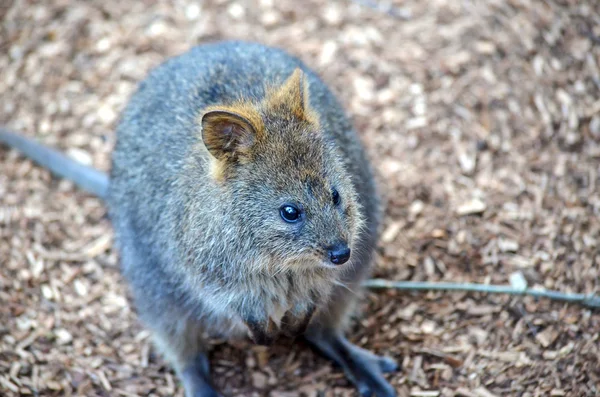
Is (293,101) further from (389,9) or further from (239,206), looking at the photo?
(389,9)

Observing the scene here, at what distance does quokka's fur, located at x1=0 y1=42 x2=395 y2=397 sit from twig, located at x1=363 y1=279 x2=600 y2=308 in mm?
525

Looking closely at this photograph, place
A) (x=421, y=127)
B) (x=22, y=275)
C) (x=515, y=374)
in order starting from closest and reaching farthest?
1. (x=515, y=374)
2. (x=22, y=275)
3. (x=421, y=127)

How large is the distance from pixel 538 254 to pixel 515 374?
1010 mm

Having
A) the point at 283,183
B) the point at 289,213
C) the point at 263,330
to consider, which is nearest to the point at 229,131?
the point at 283,183

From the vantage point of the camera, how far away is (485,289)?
4750mm

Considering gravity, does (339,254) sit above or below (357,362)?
above

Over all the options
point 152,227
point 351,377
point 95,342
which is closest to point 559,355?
point 351,377

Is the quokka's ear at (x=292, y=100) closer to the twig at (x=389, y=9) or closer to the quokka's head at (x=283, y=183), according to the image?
the quokka's head at (x=283, y=183)

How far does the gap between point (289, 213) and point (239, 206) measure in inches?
10.8

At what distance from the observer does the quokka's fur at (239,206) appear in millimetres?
3541

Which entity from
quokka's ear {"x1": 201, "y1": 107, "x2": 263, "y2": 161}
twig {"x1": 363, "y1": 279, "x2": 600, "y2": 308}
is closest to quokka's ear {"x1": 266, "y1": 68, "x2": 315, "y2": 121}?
quokka's ear {"x1": 201, "y1": 107, "x2": 263, "y2": 161}

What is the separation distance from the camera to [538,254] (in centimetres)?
493

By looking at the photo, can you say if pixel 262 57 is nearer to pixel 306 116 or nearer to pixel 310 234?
pixel 306 116

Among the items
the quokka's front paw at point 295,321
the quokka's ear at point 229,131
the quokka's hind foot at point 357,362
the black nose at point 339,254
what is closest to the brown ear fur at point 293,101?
the quokka's ear at point 229,131
